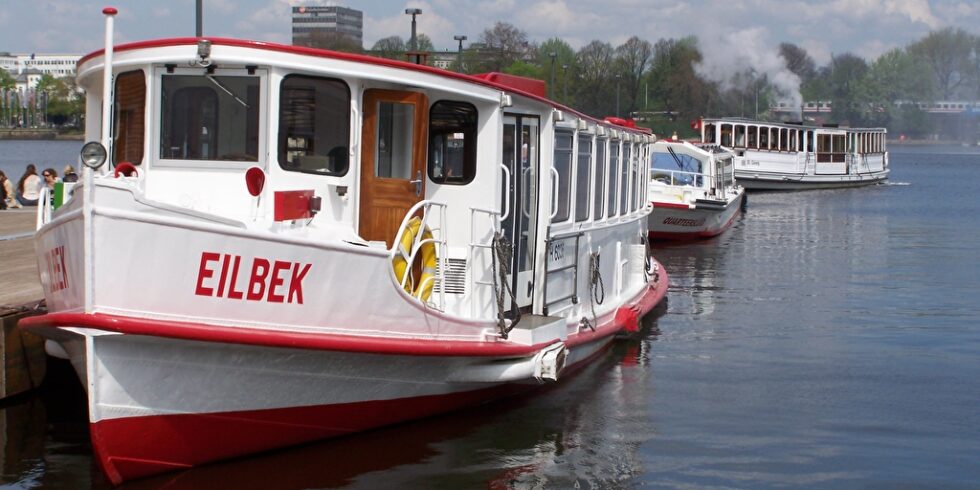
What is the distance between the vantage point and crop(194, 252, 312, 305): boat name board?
27.0 feet

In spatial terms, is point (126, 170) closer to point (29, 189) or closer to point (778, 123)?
point (29, 189)

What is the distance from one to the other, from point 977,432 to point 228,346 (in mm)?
7528

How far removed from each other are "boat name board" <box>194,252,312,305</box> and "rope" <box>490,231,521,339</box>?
2.21 m

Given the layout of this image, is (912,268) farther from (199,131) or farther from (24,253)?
(199,131)

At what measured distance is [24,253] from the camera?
15820 millimetres

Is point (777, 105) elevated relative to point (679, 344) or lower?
elevated

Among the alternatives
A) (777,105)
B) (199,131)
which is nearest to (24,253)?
(199,131)

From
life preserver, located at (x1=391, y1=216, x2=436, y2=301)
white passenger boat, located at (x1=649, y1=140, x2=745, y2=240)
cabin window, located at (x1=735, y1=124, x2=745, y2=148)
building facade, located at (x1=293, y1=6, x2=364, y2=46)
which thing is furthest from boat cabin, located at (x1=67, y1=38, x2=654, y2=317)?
cabin window, located at (x1=735, y1=124, x2=745, y2=148)

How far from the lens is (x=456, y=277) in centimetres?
1069

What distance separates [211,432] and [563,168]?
4.95 metres

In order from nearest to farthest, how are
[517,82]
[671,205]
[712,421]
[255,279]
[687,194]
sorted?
[255,279]
[517,82]
[712,421]
[671,205]
[687,194]

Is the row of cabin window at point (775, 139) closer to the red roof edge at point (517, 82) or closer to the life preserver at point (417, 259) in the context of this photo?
the red roof edge at point (517, 82)

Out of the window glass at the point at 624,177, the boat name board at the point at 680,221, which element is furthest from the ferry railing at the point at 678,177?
the window glass at the point at 624,177

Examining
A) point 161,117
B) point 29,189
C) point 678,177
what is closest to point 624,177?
point 161,117
